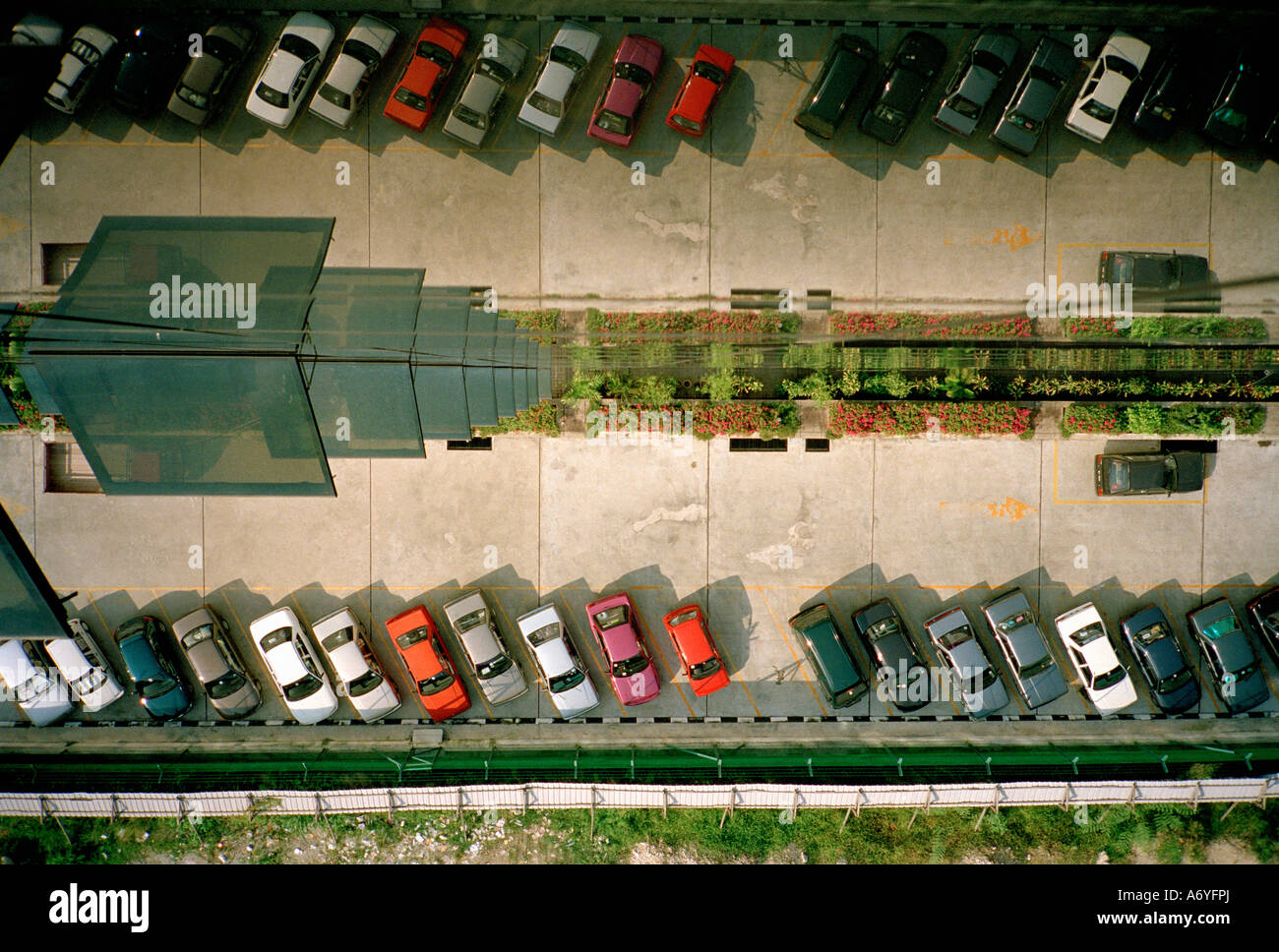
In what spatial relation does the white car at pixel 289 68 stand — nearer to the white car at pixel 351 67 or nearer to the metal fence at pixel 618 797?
the white car at pixel 351 67

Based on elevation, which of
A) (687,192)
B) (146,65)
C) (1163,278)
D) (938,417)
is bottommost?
(938,417)

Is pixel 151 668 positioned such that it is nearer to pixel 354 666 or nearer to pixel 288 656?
pixel 288 656

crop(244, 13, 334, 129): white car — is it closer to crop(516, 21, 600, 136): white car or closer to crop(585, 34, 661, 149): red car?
crop(516, 21, 600, 136): white car

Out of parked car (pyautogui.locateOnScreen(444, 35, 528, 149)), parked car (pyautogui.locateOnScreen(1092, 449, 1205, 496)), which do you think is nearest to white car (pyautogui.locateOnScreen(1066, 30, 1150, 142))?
parked car (pyautogui.locateOnScreen(1092, 449, 1205, 496))

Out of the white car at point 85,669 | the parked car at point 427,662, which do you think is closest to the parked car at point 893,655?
the parked car at point 427,662

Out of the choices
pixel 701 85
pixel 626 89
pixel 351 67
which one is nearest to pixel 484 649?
pixel 626 89

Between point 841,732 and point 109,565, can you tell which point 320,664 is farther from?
point 841,732
